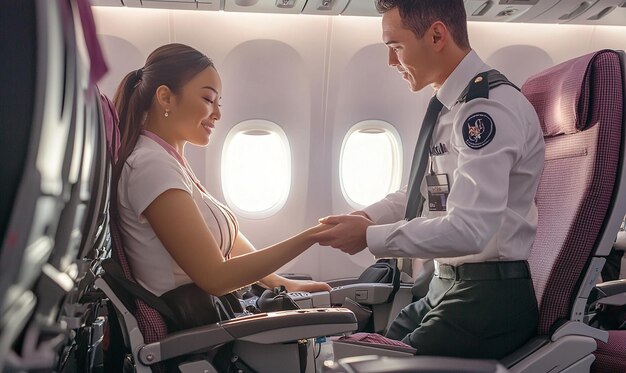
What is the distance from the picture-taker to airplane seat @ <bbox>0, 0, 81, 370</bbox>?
25.8 inches

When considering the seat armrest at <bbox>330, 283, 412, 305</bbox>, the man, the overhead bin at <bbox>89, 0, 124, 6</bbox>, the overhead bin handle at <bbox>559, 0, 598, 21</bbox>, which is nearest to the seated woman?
the man

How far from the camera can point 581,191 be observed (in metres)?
1.94

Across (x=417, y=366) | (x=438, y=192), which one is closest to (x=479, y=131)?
(x=438, y=192)

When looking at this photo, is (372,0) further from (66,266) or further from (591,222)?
(66,266)

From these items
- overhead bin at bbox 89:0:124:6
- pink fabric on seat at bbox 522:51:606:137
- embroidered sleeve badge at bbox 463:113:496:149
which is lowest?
embroidered sleeve badge at bbox 463:113:496:149

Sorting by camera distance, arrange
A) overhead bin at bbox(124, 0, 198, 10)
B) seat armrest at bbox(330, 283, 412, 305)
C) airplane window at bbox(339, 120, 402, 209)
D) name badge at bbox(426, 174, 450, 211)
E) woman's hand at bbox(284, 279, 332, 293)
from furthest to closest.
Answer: airplane window at bbox(339, 120, 402, 209) → overhead bin at bbox(124, 0, 198, 10) → seat armrest at bbox(330, 283, 412, 305) → woman's hand at bbox(284, 279, 332, 293) → name badge at bbox(426, 174, 450, 211)

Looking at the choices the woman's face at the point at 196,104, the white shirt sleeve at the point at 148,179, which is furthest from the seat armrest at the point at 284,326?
the woman's face at the point at 196,104

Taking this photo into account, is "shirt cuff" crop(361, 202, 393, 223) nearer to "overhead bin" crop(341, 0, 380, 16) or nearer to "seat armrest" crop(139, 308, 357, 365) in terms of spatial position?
"seat armrest" crop(139, 308, 357, 365)

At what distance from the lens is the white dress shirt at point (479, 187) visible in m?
1.74

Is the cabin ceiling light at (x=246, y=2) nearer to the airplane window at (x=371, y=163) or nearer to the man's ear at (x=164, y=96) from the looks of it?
the airplane window at (x=371, y=163)

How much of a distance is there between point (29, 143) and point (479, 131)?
1.37 metres

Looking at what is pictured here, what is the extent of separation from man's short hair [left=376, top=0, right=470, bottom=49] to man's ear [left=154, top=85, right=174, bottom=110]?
853 mm

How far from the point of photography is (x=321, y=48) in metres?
4.91

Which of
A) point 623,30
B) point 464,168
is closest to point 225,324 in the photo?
point 464,168
